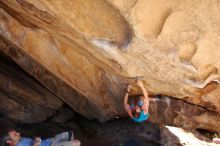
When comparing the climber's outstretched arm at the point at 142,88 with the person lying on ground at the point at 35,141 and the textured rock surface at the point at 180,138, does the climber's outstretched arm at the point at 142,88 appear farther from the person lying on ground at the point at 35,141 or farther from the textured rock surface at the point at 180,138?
the person lying on ground at the point at 35,141

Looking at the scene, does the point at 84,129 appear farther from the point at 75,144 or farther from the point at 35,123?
the point at 75,144

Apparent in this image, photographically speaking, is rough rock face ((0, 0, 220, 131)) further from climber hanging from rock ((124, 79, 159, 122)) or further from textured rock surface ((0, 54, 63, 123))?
textured rock surface ((0, 54, 63, 123))

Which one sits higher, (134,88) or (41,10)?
(41,10)

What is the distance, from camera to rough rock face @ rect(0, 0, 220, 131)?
4871 mm

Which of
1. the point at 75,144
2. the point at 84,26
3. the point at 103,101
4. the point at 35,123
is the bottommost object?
the point at 75,144

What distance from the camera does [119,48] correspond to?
539 cm

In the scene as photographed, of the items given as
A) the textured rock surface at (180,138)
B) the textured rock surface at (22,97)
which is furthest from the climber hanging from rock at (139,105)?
the textured rock surface at (22,97)

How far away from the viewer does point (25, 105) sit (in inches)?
318

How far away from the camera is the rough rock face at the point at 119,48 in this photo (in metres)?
4.87

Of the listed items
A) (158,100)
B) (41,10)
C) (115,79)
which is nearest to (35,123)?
(115,79)

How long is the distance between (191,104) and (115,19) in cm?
321

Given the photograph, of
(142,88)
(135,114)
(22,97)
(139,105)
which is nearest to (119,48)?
(142,88)

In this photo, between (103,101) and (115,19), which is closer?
(115,19)

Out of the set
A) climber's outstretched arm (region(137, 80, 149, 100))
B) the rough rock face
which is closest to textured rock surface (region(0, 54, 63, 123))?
the rough rock face
